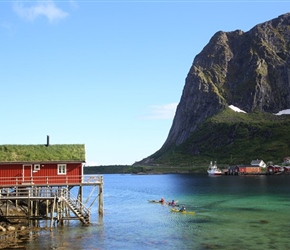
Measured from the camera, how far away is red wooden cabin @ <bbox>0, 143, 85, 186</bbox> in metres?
58.7

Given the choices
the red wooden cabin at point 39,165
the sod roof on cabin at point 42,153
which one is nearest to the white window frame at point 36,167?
the red wooden cabin at point 39,165

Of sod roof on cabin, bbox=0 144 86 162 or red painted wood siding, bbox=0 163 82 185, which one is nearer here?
red painted wood siding, bbox=0 163 82 185

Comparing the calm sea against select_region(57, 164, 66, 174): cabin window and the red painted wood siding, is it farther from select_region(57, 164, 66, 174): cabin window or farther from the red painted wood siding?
select_region(57, 164, 66, 174): cabin window

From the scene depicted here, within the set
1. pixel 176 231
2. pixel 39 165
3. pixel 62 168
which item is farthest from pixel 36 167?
pixel 176 231

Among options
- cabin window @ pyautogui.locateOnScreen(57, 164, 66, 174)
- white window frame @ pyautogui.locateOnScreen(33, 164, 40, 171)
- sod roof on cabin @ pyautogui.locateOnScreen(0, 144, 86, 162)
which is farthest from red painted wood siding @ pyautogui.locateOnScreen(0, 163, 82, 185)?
sod roof on cabin @ pyautogui.locateOnScreen(0, 144, 86, 162)

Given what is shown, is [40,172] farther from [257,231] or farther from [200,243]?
[257,231]

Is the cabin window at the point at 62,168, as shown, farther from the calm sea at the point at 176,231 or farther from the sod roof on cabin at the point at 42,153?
the calm sea at the point at 176,231

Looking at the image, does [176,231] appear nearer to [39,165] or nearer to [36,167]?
[39,165]

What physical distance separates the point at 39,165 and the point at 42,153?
2.05m

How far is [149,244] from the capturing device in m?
46.6

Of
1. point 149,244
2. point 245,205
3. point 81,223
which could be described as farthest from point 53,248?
point 245,205

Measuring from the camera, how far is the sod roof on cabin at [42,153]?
59625mm

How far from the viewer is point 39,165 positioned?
196 feet

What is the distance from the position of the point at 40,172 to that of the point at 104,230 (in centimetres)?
1247
